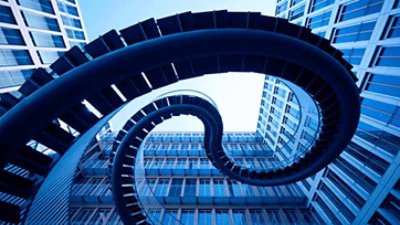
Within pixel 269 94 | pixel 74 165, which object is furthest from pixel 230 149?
pixel 74 165

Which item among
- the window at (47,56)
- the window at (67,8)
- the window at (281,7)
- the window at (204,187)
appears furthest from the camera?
the window at (67,8)

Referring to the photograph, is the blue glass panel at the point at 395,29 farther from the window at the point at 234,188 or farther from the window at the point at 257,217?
the window at the point at 234,188

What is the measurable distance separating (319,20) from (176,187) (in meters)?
30.9

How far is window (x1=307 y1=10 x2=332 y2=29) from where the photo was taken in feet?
70.1

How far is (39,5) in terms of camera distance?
27.8 meters

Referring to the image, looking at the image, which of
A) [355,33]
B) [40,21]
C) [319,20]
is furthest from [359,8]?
[40,21]

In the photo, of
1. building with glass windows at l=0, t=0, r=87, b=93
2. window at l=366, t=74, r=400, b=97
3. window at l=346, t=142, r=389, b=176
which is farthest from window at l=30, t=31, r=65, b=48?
window at l=346, t=142, r=389, b=176

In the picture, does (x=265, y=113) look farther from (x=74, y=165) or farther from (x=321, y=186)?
(x=74, y=165)

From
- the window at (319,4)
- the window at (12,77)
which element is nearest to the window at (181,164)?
the window at (12,77)

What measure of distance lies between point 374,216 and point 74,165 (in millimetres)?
23158

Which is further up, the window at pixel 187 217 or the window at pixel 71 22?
the window at pixel 71 22

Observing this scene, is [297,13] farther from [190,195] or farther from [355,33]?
[190,195]

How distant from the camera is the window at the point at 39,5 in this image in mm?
A: 25214

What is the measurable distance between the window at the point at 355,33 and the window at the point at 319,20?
2506mm
